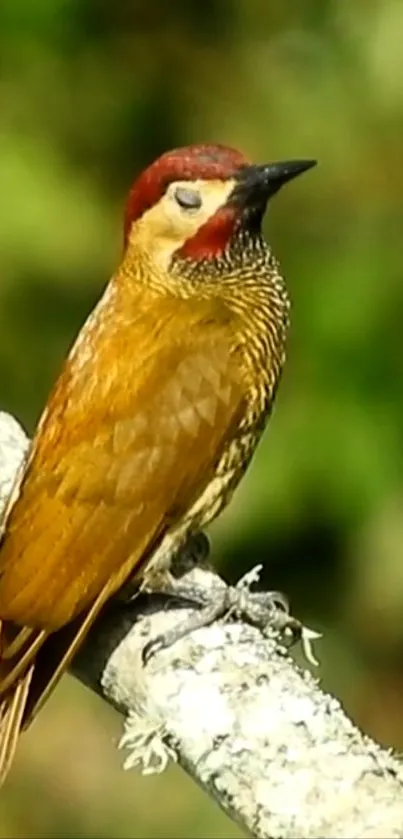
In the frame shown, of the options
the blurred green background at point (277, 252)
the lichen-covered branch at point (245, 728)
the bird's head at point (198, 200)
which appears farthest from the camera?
the blurred green background at point (277, 252)

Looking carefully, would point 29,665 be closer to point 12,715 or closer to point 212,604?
point 12,715

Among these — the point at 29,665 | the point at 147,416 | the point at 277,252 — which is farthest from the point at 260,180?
the point at 277,252

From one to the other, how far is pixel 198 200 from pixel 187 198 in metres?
0.02

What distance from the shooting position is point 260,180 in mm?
3646

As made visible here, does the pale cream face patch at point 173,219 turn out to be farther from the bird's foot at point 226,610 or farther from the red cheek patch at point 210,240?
the bird's foot at point 226,610

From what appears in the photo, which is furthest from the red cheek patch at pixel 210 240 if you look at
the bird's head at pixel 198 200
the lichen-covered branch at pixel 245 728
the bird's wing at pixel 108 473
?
the lichen-covered branch at pixel 245 728

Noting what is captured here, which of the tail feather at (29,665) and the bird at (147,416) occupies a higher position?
the bird at (147,416)

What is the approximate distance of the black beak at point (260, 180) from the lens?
365cm

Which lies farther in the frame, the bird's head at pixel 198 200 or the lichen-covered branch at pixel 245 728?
the bird's head at pixel 198 200

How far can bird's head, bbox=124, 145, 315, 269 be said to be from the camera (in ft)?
11.9

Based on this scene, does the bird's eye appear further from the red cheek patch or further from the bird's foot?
the bird's foot

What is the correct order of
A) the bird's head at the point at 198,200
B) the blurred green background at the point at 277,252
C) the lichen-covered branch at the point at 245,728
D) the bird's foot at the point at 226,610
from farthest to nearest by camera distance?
the blurred green background at the point at 277,252
the bird's head at the point at 198,200
the bird's foot at the point at 226,610
the lichen-covered branch at the point at 245,728

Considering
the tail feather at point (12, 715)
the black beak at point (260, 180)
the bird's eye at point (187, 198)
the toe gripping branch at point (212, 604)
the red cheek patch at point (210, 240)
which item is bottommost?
the tail feather at point (12, 715)

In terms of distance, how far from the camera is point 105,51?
18.8 ft
